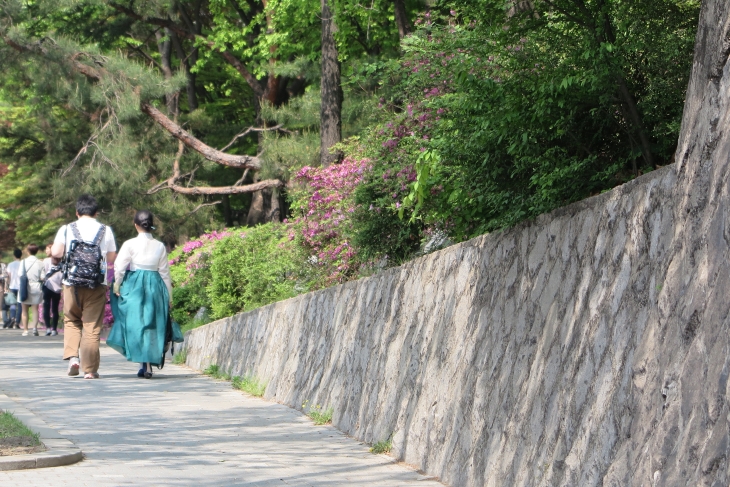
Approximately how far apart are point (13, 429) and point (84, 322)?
5.52 metres

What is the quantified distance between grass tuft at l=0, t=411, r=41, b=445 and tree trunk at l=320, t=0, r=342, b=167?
11.8m

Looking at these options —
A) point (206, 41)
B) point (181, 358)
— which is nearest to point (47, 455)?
point (181, 358)

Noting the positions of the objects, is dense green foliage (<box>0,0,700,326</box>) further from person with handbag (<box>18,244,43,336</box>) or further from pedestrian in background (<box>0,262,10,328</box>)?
person with handbag (<box>18,244,43,336</box>)

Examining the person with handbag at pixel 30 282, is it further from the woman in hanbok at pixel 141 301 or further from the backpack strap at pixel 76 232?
the backpack strap at pixel 76 232

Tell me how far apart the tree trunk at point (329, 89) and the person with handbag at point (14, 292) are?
384 inches

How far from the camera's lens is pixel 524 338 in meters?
6.06

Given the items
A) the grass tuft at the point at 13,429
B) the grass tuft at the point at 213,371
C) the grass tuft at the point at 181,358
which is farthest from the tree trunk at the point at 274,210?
the grass tuft at the point at 13,429

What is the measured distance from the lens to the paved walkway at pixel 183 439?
22.4 ft

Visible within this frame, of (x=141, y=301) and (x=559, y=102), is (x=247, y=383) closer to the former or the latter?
(x=141, y=301)

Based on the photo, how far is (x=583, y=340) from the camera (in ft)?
17.3

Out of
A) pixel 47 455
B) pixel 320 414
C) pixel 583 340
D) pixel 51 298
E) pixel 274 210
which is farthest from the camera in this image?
pixel 274 210

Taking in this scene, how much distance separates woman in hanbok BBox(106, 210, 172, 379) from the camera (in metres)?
13.3

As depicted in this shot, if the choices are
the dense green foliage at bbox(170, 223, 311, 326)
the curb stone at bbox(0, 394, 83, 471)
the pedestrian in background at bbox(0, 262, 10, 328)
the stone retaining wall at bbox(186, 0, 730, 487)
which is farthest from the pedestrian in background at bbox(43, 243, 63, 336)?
the stone retaining wall at bbox(186, 0, 730, 487)

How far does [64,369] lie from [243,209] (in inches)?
1044
